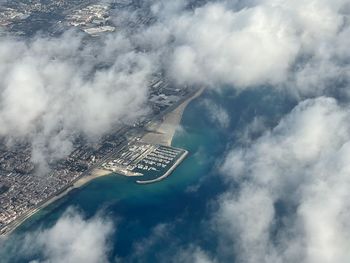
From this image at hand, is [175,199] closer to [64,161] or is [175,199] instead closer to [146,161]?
[146,161]

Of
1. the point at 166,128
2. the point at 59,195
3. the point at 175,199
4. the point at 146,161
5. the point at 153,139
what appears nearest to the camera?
the point at 175,199

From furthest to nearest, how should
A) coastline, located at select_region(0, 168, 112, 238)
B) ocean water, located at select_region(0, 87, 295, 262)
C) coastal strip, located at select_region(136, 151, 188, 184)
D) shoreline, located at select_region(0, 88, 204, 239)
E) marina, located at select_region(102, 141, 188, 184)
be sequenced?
marina, located at select_region(102, 141, 188, 184), coastal strip, located at select_region(136, 151, 188, 184), shoreline, located at select_region(0, 88, 204, 239), coastline, located at select_region(0, 168, 112, 238), ocean water, located at select_region(0, 87, 295, 262)

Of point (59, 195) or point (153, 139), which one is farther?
point (153, 139)

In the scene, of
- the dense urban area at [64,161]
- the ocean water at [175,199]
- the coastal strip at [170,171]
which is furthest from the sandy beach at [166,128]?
the coastal strip at [170,171]

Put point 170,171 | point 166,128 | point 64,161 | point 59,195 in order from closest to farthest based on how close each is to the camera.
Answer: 1. point 59,195
2. point 170,171
3. point 64,161
4. point 166,128

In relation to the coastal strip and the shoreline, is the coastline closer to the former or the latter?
the shoreline

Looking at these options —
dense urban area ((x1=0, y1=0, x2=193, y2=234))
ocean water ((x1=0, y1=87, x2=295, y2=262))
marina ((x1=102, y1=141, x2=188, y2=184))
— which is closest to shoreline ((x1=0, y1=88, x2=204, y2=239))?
dense urban area ((x1=0, y1=0, x2=193, y2=234))

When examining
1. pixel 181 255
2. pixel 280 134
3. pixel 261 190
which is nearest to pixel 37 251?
pixel 181 255

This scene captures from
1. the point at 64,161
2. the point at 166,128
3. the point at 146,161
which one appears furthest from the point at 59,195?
the point at 166,128
